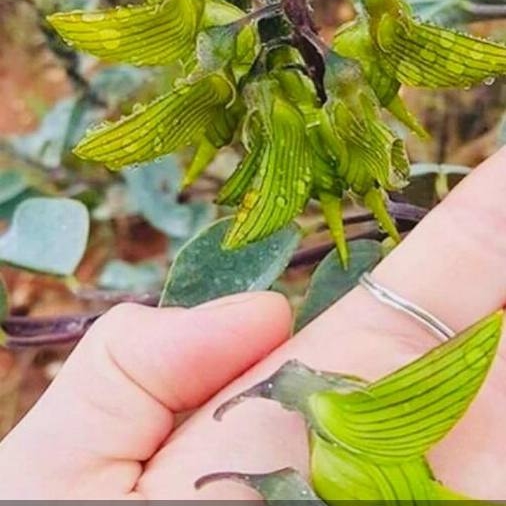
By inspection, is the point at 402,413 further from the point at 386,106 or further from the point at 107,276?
the point at 107,276

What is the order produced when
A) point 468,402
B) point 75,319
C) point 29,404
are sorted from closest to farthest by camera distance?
point 468,402 < point 75,319 < point 29,404

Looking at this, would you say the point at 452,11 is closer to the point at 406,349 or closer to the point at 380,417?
the point at 406,349

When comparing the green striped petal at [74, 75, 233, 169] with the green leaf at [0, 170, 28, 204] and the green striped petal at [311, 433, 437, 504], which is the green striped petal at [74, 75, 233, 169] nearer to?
the green striped petal at [311, 433, 437, 504]

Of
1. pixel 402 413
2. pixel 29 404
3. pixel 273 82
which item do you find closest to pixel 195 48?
pixel 273 82

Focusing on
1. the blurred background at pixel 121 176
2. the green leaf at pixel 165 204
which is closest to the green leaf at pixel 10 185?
the blurred background at pixel 121 176

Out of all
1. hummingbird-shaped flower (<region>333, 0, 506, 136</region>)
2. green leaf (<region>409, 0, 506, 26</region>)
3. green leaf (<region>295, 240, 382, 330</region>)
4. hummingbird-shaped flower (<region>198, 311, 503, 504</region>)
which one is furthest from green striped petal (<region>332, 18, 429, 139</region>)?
green leaf (<region>409, 0, 506, 26</region>)

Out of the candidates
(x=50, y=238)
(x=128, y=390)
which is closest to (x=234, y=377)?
(x=128, y=390)

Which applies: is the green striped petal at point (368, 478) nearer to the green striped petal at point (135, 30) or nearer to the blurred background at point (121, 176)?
the green striped petal at point (135, 30)

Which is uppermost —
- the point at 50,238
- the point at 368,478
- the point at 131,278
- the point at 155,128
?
the point at 155,128
